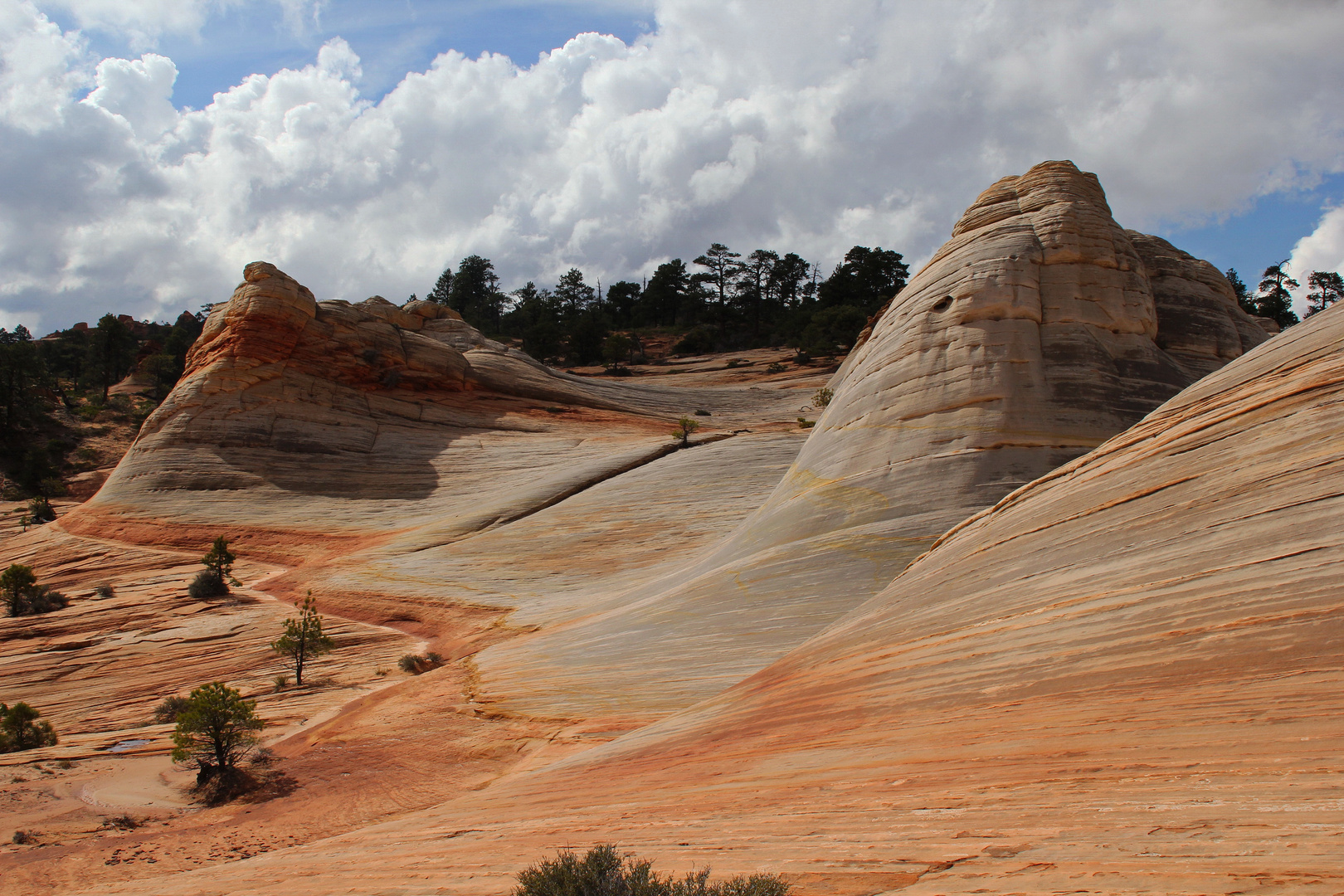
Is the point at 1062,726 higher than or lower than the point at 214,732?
higher

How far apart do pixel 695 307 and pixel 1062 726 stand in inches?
3254

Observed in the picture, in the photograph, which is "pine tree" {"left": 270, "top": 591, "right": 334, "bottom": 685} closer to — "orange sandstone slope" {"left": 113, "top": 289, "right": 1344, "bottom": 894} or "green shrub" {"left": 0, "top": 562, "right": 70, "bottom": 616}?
"green shrub" {"left": 0, "top": 562, "right": 70, "bottom": 616}

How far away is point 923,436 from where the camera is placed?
12227 millimetres

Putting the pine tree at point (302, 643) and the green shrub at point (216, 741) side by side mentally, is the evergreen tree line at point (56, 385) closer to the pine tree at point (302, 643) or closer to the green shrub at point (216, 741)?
the pine tree at point (302, 643)

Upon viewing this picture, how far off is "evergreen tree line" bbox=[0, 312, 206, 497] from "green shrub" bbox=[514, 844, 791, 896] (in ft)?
133

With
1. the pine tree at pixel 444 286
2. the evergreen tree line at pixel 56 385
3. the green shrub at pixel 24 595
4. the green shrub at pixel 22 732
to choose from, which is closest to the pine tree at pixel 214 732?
the green shrub at pixel 22 732

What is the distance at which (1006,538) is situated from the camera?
7.11m

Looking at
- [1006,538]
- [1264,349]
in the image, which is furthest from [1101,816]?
[1264,349]

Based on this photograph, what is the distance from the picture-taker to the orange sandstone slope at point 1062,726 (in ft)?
10.5

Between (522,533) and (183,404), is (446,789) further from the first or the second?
(183,404)

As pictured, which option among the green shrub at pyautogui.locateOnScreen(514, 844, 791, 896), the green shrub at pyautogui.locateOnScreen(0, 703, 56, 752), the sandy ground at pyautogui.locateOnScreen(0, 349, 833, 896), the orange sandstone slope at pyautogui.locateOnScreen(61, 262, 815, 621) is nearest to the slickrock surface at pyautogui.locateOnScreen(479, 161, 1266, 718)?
the sandy ground at pyautogui.locateOnScreen(0, 349, 833, 896)

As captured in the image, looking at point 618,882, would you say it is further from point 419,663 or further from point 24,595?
point 24,595

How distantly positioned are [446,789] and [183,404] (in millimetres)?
27452

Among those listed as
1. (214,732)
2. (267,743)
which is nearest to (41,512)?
(267,743)
